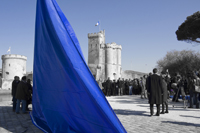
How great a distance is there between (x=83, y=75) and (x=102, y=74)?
217 ft

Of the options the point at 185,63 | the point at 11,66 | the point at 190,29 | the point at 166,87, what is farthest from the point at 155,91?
the point at 11,66

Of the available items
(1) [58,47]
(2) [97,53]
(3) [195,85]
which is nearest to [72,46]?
(1) [58,47]

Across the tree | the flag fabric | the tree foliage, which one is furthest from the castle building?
the flag fabric

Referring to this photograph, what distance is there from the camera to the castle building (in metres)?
68.4

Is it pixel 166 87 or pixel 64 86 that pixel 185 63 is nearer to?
pixel 166 87

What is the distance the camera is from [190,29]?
68.6 ft

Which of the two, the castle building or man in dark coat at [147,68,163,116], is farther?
the castle building

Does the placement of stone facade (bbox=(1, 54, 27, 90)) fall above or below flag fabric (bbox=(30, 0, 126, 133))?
above

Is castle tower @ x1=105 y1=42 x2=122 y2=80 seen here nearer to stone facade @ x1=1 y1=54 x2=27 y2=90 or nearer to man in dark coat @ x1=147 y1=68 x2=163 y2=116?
stone facade @ x1=1 y1=54 x2=27 y2=90

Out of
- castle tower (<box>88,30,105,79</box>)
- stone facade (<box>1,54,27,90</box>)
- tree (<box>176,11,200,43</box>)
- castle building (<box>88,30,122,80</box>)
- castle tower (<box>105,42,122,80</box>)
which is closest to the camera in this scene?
tree (<box>176,11,200,43</box>)

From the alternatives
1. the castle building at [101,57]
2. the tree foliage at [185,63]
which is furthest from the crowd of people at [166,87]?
the castle building at [101,57]

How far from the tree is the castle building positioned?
46.5 meters

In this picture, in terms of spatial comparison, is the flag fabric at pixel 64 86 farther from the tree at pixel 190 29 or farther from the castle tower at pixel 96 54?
the castle tower at pixel 96 54

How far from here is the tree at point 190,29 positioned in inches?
791
